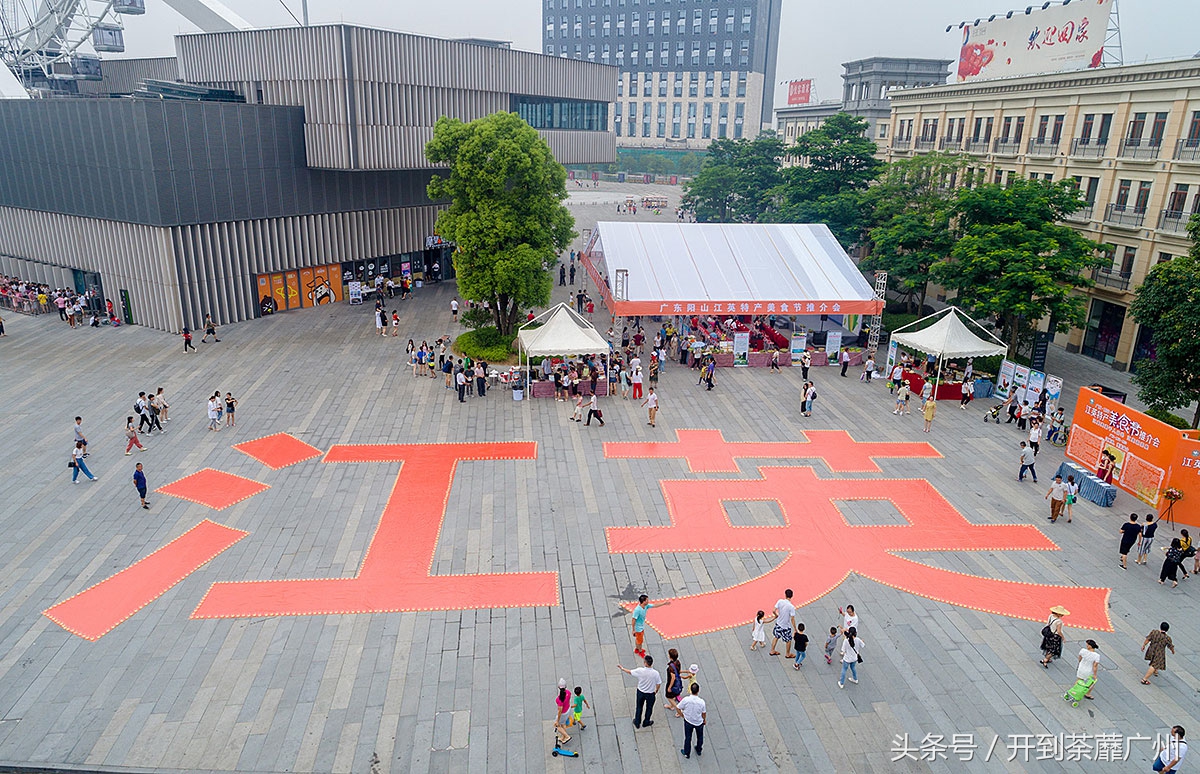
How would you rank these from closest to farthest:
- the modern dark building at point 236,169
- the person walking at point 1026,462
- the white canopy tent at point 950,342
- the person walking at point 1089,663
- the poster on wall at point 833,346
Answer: the person walking at point 1089,663 < the person walking at point 1026,462 < the white canopy tent at point 950,342 < the poster on wall at point 833,346 < the modern dark building at point 236,169

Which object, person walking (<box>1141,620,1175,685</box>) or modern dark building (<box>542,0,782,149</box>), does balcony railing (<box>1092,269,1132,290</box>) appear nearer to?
person walking (<box>1141,620,1175,685</box>)

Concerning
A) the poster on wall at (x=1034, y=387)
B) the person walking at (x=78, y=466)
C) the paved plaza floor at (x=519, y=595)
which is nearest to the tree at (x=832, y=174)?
the poster on wall at (x=1034, y=387)

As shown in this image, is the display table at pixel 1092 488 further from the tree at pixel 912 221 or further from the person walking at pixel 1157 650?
the tree at pixel 912 221

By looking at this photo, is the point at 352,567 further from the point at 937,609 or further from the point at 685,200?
the point at 685,200

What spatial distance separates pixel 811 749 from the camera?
11.1m

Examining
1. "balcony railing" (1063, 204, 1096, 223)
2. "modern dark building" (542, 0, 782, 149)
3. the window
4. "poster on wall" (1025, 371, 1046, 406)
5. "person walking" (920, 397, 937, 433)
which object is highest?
"modern dark building" (542, 0, 782, 149)

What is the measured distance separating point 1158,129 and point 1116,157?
1.97 m

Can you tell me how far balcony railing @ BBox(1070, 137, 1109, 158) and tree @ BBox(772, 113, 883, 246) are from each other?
9796 millimetres

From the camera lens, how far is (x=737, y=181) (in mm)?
60594

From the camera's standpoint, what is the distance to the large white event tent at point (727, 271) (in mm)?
29828

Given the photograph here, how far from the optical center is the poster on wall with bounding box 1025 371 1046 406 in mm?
24578

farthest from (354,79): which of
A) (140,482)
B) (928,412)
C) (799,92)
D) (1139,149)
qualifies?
(799,92)

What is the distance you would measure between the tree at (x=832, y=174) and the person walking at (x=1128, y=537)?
93.0ft

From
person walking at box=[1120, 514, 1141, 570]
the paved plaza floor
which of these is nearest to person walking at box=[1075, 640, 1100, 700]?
the paved plaza floor
